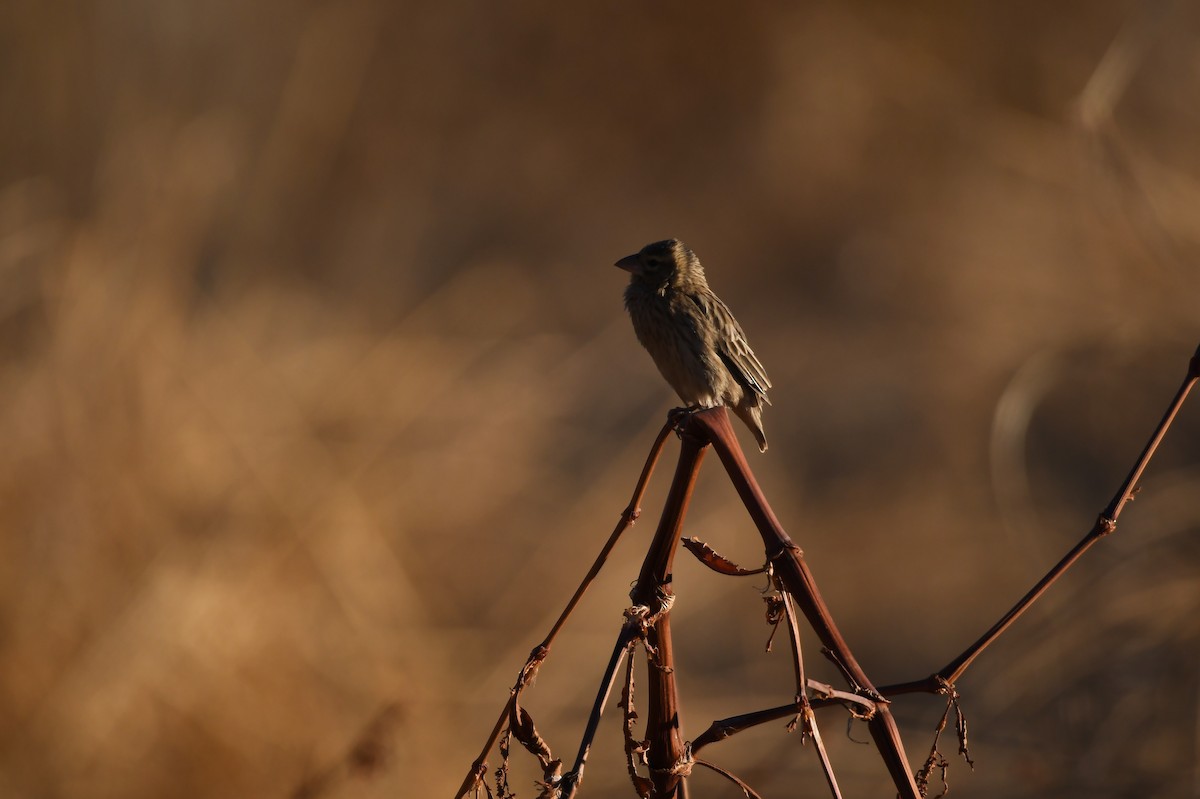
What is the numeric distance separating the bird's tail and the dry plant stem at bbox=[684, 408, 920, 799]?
201cm

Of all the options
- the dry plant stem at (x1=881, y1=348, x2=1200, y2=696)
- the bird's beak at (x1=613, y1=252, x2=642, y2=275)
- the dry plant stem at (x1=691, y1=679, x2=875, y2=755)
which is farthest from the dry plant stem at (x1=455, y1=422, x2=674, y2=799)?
the bird's beak at (x1=613, y1=252, x2=642, y2=275)

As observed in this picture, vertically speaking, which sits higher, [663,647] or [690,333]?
[690,333]

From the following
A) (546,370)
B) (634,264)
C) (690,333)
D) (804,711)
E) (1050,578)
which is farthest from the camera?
(546,370)

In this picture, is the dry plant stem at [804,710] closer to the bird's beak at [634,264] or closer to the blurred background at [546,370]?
the blurred background at [546,370]

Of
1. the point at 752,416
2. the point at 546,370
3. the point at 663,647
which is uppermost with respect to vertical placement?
the point at 546,370

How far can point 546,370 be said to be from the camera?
5.20 m

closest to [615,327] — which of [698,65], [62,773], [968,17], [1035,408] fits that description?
[698,65]

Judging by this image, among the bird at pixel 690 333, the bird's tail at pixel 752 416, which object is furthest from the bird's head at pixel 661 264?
the bird's tail at pixel 752 416

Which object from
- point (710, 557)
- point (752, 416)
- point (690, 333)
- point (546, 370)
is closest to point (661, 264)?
point (690, 333)

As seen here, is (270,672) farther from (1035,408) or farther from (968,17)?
(968,17)

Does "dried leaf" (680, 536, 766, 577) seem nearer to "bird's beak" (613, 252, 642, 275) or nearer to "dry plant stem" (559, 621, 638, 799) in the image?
"dry plant stem" (559, 621, 638, 799)

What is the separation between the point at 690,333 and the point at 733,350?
0.13 metres

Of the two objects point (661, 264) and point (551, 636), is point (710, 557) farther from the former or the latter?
point (661, 264)

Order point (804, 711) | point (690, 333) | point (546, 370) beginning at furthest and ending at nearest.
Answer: point (546, 370)
point (690, 333)
point (804, 711)
